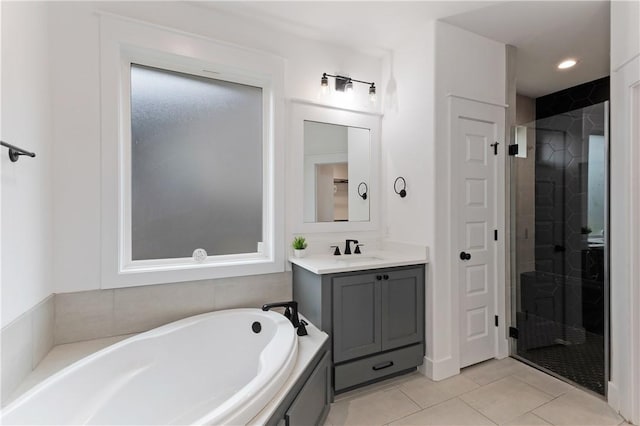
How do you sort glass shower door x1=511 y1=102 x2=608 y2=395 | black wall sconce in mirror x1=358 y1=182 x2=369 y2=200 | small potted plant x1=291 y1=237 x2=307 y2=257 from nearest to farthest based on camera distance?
1. glass shower door x1=511 y1=102 x2=608 y2=395
2. small potted plant x1=291 y1=237 x2=307 y2=257
3. black wall sconce in mirror x1=358 y1=182 x2=369 y2=200

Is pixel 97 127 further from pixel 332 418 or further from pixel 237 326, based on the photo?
pixel 332 418

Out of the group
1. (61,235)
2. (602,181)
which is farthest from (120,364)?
(602,181)

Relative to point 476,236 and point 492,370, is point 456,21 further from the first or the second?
point 492,370

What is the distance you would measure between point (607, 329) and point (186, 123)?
3320 mm

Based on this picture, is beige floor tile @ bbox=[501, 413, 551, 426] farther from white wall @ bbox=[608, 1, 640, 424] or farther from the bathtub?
the bathtub

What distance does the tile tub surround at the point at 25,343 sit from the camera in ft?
4.17

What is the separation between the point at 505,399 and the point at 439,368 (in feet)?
1.46

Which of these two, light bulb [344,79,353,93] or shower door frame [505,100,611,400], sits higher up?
light bulb [344,79,353,93]

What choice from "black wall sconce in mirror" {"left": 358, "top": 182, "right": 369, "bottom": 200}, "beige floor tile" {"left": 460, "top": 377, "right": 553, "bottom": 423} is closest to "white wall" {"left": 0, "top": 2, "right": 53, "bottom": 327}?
"black wall sconce in mirror" {"left": 358, "top": 182, "right": 369, "bottom": 200}

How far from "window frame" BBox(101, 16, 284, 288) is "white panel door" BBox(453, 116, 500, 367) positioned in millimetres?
1508

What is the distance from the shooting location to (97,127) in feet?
6.23

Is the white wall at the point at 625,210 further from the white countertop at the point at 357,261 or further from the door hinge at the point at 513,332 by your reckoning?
the white countertop at the point at 357,261

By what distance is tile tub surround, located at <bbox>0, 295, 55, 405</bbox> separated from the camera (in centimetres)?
127

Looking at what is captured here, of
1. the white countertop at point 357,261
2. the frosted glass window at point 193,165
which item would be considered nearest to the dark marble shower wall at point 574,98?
the white countertop at point 357,261
